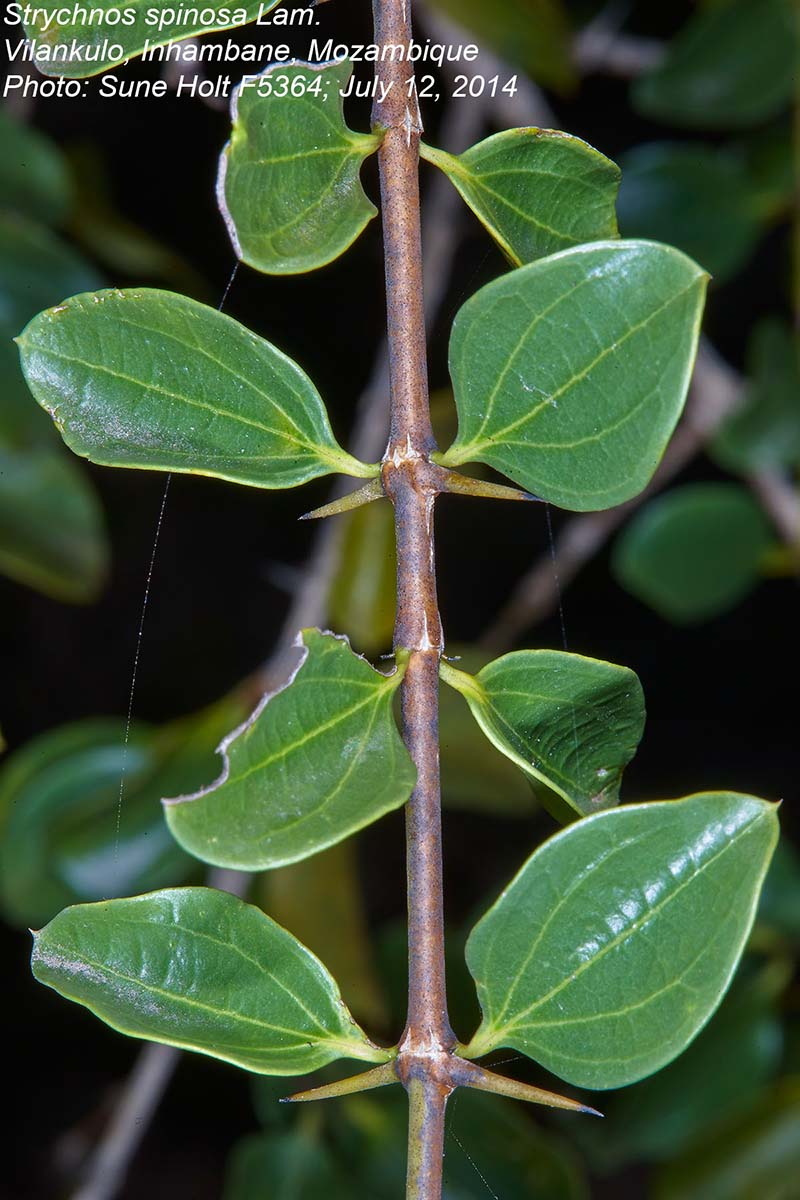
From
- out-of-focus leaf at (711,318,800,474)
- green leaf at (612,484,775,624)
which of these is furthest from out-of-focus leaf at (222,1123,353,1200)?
out-of-focus leaf at (711,318,800,474)

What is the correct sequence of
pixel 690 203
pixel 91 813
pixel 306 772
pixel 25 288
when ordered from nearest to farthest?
pixel 306 772 < pixel 25 288 < pixel 91 813 < pixel 690 203

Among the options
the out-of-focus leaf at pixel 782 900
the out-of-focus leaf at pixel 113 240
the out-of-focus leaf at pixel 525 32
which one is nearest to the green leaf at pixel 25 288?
the out-of-focus leaf at pixel 113 240

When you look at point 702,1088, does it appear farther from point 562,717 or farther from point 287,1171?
point 562,717

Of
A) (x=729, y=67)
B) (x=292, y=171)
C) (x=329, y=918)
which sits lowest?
(x=329, y=918)

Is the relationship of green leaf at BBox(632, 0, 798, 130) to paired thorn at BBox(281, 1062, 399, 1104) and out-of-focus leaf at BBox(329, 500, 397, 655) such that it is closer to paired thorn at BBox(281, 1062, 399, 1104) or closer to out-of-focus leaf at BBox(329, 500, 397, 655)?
out-of-focus leaf at BBox(329, 500, 397, 655)

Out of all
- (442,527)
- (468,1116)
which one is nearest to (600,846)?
(468,1116)

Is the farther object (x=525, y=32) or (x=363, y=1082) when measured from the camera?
(x=525, y=32)

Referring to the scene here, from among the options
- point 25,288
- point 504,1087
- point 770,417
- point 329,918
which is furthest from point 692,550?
point 504,1087
